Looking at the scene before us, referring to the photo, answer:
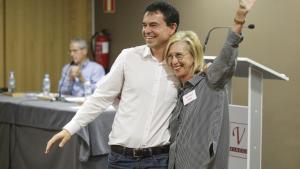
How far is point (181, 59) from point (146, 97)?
0.88 ft

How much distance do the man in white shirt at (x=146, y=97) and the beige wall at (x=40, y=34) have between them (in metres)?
3.79

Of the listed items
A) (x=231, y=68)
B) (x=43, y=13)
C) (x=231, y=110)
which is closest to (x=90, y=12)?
(x=43, y=13)

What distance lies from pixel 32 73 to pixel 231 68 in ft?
14.9

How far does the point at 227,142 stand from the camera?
1.92 meters

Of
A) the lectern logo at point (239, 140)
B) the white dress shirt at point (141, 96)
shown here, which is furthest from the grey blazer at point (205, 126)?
the lectern logo at point (239, 140)

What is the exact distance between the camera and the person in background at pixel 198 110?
185 centimetres

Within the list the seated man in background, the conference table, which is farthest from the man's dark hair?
the seated man in background

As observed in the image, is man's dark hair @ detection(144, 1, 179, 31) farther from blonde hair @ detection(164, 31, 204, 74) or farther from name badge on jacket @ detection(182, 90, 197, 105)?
name badge on jacket @ detection(182, 90, 197, 105)

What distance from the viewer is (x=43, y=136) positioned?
402cm

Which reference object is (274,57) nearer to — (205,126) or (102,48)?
(102,48)

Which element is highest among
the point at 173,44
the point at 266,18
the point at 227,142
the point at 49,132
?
the point at 266,18

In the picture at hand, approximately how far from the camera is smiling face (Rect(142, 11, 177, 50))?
6.81ft

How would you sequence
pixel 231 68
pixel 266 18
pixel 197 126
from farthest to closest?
pixel 266 18, pixel 197 126, pixel 231 68

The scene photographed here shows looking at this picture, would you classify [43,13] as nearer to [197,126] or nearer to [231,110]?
[231,110]
